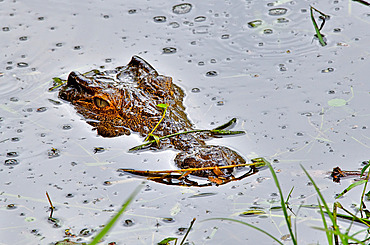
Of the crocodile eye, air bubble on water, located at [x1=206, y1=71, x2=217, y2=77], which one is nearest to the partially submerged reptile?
the crocodile eye

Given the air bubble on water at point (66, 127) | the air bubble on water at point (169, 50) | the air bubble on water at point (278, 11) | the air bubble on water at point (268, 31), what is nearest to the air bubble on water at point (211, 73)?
the air bubble on water at point (169, 50)

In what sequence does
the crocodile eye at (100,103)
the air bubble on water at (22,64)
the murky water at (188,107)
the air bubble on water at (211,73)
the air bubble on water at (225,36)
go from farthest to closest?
the air bubble on water at (225,36)
the air bubble on water at (22,64)
the air bubble on water at (211,73)
the crocodile eye at (100,103)
the murky water at (188,107)

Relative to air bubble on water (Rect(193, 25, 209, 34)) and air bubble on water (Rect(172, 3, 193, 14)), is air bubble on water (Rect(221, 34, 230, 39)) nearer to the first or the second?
air bubble on water (Rect(193, 25, 209, 34))

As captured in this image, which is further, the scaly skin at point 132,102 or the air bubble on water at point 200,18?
the air bubble on water at point 200,18

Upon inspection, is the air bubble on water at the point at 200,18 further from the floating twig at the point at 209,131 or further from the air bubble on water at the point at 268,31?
the floating twig at the point at 209,131

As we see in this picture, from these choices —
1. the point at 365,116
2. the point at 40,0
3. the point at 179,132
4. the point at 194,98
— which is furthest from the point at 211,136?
the point at 40,0
